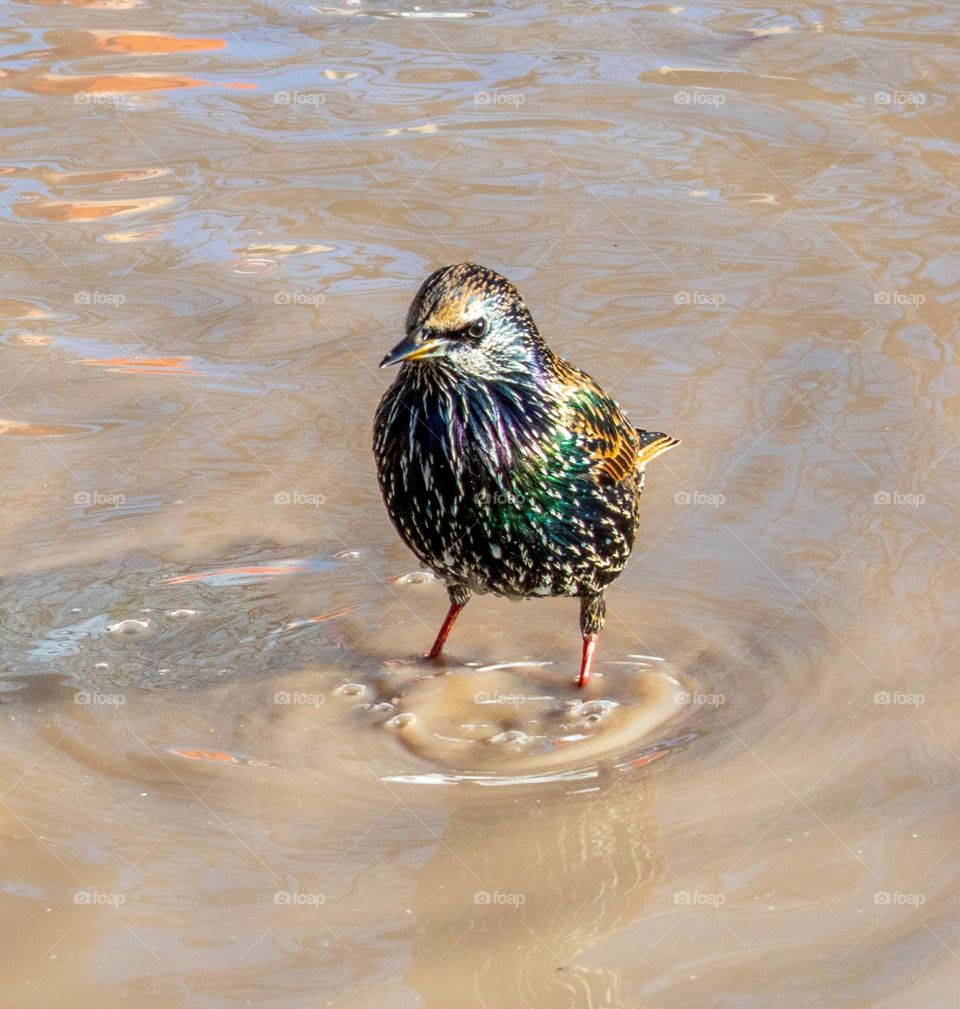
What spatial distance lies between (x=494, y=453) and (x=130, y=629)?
1.43m

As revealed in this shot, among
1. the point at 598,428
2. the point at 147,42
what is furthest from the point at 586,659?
the point at 147,42

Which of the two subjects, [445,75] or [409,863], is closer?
[409,863]

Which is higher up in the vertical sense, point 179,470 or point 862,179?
point 862,179

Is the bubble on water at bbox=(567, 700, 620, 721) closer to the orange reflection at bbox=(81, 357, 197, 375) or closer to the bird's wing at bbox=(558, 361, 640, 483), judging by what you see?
the bird's wing at bbox=(558, 361, 640, 483)

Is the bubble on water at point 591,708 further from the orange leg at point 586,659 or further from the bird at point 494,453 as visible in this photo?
the bird at point 494,453

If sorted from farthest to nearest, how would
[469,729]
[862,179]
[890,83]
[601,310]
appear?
[890,83]
[862,179]
[601,310]
[469,729]

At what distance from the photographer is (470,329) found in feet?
13.2

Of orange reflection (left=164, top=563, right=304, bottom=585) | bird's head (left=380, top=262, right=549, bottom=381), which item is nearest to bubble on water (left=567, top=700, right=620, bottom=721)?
bird's head (left=380, top=262, right=549, bottom=381)

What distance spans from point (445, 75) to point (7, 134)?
238cm

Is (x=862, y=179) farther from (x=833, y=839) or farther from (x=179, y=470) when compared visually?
(x=833, y=839)

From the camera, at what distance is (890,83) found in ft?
27.6

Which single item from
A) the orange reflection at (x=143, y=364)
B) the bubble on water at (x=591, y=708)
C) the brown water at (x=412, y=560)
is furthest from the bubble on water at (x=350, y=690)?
the orange reflection at (x=143, y=364)

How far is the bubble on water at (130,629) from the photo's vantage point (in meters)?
4.84

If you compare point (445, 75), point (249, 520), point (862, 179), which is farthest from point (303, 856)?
point (445, 75)
